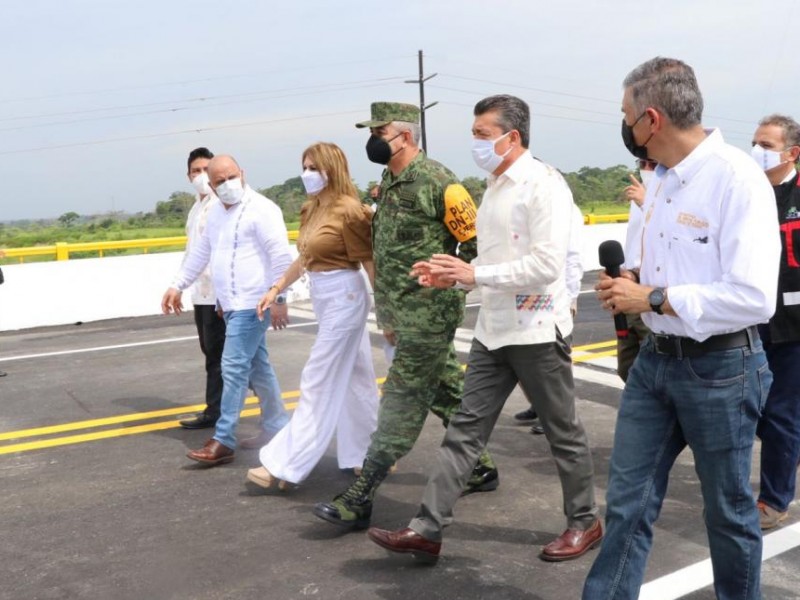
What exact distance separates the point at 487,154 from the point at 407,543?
1.66 m

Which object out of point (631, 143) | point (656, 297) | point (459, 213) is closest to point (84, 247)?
point (459, 213)

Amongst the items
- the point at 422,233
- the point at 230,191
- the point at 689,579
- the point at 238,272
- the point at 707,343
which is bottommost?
the point at 689,579

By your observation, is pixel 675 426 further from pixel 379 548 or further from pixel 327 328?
pixel 327 328

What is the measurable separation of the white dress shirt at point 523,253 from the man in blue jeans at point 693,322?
0.75 m

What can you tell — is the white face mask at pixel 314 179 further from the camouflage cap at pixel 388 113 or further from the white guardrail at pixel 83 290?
the white guardrail at pixel 83 290

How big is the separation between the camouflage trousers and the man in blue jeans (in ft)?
4.65

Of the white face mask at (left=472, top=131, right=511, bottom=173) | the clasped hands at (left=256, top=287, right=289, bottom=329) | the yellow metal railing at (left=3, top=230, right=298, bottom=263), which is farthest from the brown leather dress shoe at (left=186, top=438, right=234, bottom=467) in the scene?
the yellow metal railing at (left=3, top=230, right=298, bottom=263)

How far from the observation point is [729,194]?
2662 millimetres

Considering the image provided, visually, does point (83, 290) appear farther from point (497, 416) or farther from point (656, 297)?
point (656, 297)

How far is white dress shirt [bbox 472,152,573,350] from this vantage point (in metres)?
3.72

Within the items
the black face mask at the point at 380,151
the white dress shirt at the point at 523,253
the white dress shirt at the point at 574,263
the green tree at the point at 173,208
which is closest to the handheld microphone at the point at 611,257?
the white dress shirt at the point at 523,253

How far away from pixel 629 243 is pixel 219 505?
105 inches

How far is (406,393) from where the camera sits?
14.1ft

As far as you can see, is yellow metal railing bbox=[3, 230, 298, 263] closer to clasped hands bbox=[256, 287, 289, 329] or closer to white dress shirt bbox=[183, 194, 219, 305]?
white dress shirt bbox=[183, 194, 219, 305]
